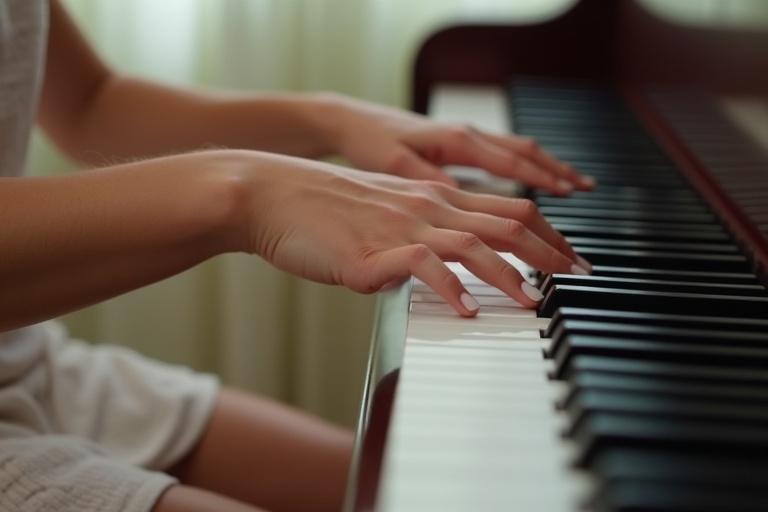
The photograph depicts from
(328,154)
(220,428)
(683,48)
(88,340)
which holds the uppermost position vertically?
(683,48)

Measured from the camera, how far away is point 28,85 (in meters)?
0.95

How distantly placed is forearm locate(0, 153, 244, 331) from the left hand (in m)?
0.34

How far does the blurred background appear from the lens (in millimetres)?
1795

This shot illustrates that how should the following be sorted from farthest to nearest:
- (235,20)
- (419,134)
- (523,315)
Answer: (235,20), (419,134), (523,315)

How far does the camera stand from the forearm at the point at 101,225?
0.70 meters

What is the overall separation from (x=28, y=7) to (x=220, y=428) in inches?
16.4

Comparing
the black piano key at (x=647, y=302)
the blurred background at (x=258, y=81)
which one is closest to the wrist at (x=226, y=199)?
the black piano key at (x=647, y=302)

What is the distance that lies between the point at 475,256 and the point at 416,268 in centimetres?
5

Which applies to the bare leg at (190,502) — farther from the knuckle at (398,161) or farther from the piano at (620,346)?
the knuckle at (398,161)

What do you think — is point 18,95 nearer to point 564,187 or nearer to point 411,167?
point 411,167

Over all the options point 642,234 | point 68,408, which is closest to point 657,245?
point 642,234

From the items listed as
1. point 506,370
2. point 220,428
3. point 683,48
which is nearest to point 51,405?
point 220,428

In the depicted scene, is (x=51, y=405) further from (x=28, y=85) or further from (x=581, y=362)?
(x=581, y=362)

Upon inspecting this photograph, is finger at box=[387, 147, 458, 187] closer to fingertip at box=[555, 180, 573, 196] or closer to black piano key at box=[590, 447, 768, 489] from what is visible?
fingertip at box=[555, 180, 573, 196]
